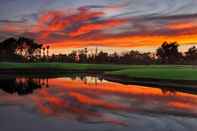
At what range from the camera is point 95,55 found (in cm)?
14312

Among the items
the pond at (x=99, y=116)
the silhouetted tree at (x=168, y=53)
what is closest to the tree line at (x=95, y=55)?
the silhouetted tree at (x=168, y=53)

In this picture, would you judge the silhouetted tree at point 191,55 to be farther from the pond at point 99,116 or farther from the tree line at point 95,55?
the pond at point 99,116

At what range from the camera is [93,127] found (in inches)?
559

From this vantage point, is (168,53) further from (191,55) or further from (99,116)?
(99,116)

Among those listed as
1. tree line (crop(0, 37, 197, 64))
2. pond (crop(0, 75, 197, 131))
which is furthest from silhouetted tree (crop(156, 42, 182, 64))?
pond (crop(0, 75, 197, 131))

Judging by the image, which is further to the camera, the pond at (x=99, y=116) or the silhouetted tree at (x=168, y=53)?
the silhouetted tree at (x=168, y=53)

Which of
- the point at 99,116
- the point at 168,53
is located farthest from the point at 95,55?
the point at 99,116

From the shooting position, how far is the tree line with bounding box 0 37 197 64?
5310 inches

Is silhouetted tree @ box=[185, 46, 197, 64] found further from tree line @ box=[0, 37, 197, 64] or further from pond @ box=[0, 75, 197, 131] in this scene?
pond @ box=[0, 75, 197, 131]

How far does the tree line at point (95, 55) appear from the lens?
13488 centimetres

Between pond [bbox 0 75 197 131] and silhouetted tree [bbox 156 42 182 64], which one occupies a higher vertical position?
silhouetted tree [bbox 156 42 182 64]

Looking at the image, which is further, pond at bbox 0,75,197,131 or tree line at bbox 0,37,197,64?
tree line at bbox 0,37,197,64

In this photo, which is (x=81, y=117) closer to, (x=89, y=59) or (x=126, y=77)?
(x=126, y=77)

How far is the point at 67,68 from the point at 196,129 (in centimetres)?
8066
